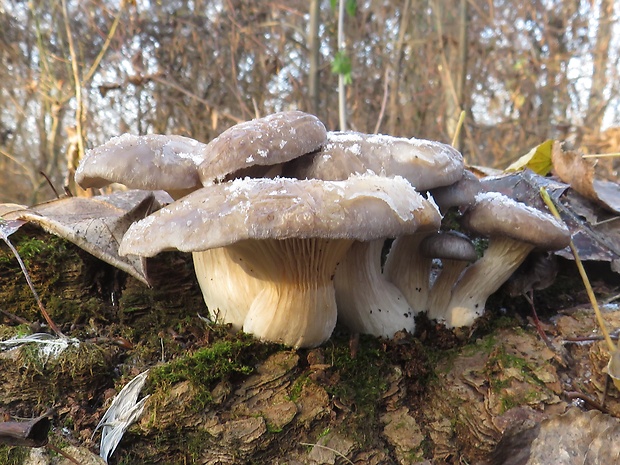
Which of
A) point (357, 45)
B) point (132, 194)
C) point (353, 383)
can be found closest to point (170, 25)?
point (357, 45)

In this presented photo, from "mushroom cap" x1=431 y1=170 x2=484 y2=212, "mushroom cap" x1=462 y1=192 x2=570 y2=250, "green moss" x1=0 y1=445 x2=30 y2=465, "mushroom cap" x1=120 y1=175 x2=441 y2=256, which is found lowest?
"green moss" x1=0 y1=445 x2=30 y2=465

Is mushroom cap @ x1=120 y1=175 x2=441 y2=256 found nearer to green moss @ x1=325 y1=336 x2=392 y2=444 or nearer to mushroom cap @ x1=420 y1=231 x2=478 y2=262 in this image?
mushroom cap @ x1=420 y1=231 x2=478 y2=262

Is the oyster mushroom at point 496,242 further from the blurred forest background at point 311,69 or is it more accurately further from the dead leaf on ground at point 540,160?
the blurred forest background at point 311,69

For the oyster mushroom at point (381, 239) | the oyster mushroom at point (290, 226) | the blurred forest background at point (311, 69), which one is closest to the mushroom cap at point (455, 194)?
the oyster mushroom at point (381, 239)

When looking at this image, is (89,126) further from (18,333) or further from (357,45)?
(18,333)

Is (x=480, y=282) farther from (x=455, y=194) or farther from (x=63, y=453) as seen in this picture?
(x=63, y=453)

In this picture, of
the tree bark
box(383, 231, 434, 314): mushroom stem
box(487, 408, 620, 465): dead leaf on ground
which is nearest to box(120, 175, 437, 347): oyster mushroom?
box(383, 231, 434, 314): mushroom stem

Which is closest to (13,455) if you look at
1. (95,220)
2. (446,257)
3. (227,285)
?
(227,285)
